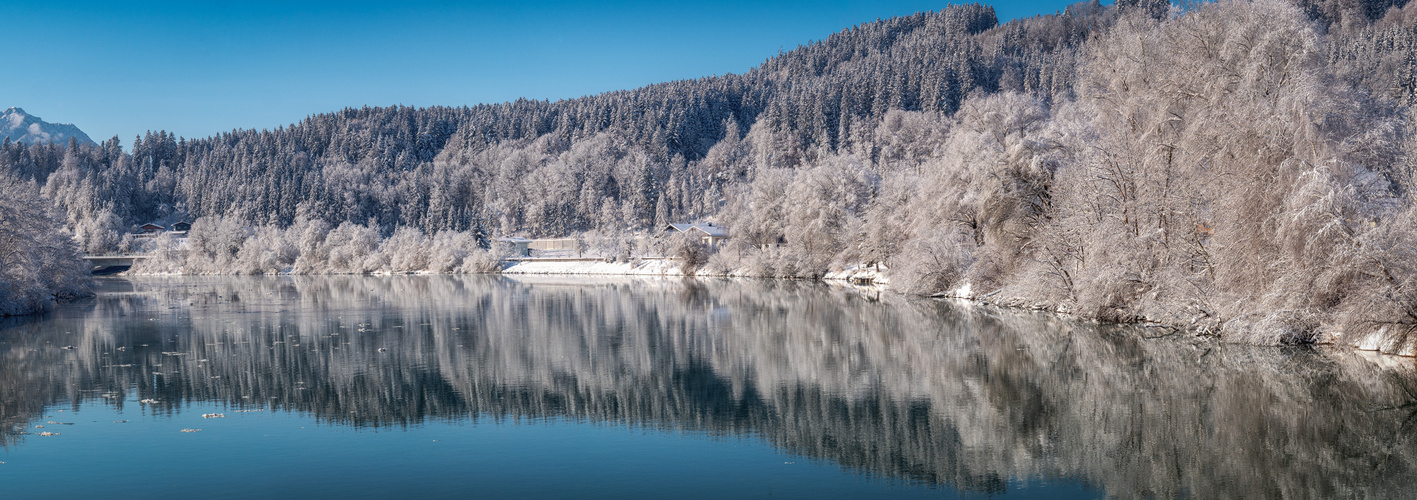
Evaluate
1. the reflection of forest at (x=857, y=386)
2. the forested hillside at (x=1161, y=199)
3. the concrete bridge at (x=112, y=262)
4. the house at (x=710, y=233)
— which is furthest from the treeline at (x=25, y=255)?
the concrete bridge at (x=112, y=262)

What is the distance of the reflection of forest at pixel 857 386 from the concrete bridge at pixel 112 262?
330 ft

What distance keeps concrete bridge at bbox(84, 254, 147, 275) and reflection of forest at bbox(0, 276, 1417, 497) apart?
100667 mm

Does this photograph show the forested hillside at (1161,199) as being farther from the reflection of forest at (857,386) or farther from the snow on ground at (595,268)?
the snow on ground at (595,268)

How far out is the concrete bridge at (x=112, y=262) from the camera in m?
125

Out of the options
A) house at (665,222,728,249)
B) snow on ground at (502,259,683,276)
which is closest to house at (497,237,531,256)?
snow on ground at (502,259,683,276)

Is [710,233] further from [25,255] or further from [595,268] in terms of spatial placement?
[25,255]

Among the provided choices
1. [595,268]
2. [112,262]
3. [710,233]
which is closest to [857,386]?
[710,233]

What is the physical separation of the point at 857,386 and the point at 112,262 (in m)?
138

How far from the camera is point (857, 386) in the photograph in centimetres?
2061

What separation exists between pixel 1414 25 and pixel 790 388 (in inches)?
4690

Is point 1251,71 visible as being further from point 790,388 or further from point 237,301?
point 237,301

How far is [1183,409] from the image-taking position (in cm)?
1714

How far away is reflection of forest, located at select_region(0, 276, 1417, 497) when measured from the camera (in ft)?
45.6

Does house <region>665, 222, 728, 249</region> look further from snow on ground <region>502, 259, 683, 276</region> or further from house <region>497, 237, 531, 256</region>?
house <region>497, 237, 531, 256</region>
